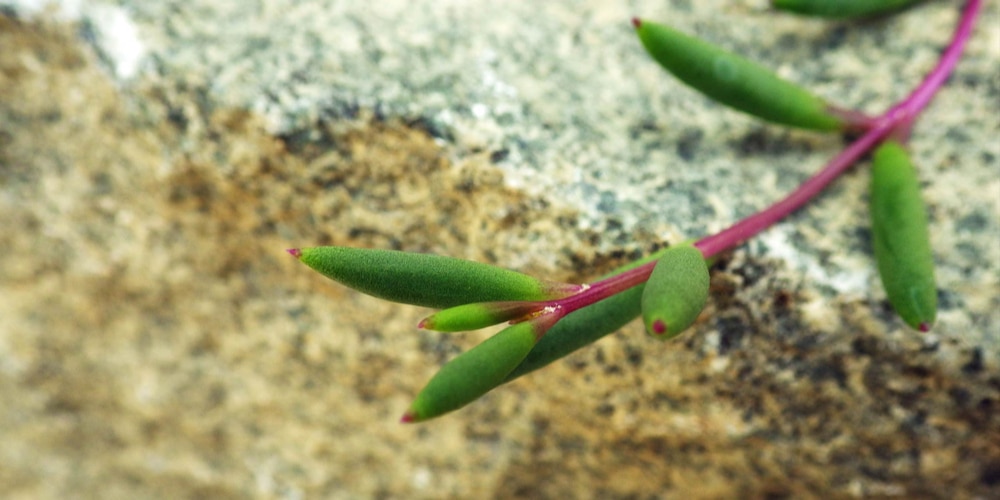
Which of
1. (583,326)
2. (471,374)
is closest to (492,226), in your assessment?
(583,326)

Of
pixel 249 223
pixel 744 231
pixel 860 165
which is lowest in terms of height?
pixel 744 231

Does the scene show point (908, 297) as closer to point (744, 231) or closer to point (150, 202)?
point (744, 231)

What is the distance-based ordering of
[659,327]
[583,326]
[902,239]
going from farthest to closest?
[902,239]
[583,326]
[659,327]

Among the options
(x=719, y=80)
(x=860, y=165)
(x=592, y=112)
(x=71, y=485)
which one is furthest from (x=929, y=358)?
(x=71, y=485)

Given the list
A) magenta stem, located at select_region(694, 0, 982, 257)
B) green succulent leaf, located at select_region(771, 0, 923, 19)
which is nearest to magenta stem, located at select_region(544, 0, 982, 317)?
magenta stem, located at select_region(694, 0, 982, 257)

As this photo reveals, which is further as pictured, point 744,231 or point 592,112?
point 592,112

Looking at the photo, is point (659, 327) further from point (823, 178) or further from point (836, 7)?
point (836, 7)
